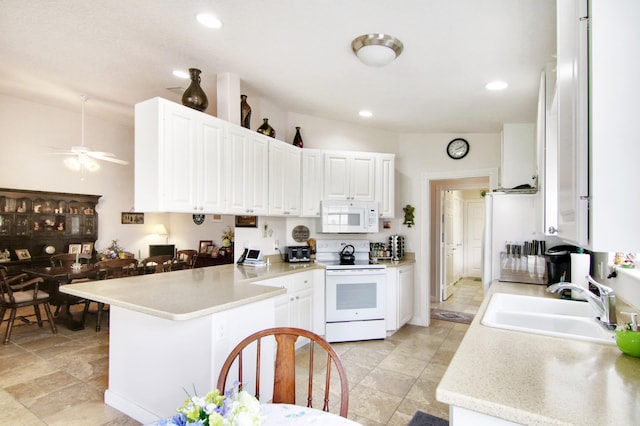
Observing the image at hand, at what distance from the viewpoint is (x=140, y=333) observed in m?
2.35

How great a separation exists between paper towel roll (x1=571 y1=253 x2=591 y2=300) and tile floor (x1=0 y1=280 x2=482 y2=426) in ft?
4.12

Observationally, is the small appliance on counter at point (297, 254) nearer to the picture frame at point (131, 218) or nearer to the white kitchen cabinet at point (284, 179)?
the white kitchen cabinet at point (284, 179)

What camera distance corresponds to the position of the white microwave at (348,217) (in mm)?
4188

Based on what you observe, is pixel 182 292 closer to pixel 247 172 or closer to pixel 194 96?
pixel 247 172

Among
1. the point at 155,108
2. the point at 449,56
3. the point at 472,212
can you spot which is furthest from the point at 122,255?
the point at 472,212

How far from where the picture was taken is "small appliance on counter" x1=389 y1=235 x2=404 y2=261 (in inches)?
179

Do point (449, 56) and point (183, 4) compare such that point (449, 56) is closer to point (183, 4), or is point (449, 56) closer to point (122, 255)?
point (183, 4)

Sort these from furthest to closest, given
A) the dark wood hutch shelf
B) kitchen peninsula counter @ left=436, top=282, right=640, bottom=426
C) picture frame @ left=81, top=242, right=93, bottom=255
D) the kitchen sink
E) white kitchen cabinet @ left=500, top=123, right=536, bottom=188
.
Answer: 1. picture frame @ left=81, top=242, right=93, bottom=255
2. the dark wood hutch shelf
3. white kitchen cabinet @ left=500, top=123, right=536, bottom=188
4. the kitchen sink
5. kitchen peninsula counter @ left=436, top=282, right=640, bottom=426

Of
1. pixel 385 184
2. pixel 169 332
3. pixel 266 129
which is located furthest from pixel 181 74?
pixel 385 184

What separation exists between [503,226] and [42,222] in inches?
243

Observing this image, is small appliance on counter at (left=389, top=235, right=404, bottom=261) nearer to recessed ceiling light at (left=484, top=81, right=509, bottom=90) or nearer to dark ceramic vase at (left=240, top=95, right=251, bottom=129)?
recessed ceiling light at (left=484, top=81, right=509, bottom=90)

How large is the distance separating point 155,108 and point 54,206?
13.4ft

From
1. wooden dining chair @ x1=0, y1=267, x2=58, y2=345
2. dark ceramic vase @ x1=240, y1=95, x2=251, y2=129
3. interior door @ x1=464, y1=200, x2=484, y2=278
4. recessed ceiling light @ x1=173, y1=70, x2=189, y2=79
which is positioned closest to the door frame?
dark ceramic vase @ x1=240, y1=95, x2=251, y2=129

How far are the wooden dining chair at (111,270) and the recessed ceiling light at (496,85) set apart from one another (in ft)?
14.8
